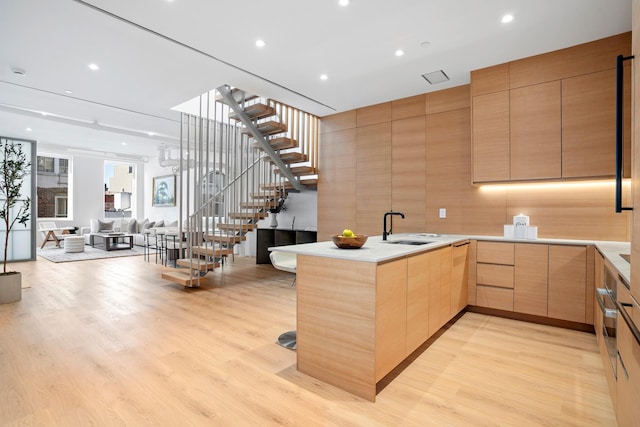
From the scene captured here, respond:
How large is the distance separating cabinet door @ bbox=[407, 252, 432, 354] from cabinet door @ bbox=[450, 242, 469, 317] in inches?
29.2

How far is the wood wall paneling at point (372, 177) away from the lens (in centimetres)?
482

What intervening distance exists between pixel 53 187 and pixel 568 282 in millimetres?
13563

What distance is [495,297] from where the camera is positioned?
3.54m

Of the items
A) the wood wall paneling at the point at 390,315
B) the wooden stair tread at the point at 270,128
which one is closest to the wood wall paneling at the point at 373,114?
the wooden stair tread at the point at 270,128

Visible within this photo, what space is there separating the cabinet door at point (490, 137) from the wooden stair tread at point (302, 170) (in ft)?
8.75

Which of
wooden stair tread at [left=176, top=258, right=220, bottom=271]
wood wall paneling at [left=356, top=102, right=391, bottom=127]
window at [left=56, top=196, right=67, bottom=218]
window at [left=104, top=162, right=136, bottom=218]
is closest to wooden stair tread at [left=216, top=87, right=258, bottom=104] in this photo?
wood wall paneling at [left=356, top=102, right=391, bottom=127]

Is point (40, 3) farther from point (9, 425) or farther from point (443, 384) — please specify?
point (443, 384)

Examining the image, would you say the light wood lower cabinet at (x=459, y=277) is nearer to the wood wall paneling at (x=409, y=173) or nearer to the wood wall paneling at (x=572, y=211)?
the wood wall paneling at (x=572, y=211)

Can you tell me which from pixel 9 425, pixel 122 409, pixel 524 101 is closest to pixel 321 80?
pixel 524 101

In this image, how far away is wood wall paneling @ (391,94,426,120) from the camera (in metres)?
4.48

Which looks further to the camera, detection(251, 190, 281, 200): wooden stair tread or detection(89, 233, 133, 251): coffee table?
detection(89, 233, 133, 251): coffee table

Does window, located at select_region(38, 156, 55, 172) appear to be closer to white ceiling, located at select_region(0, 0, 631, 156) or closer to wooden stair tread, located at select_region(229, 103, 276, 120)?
white ceiling, located at select_region(0, 0, 631, 156)

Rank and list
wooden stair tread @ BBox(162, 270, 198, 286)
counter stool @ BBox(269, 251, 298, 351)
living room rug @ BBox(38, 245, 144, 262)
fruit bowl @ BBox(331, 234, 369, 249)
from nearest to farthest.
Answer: fruit bowl @ BBox(331, 234, 369, 249), counter stool @ BBox(269, 251, 298, 351), wooden stair tread @ BBox(162, 270, 198, 286), living room rug @ BBox(38, 245, 144, 262)

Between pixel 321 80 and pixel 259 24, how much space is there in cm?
134
